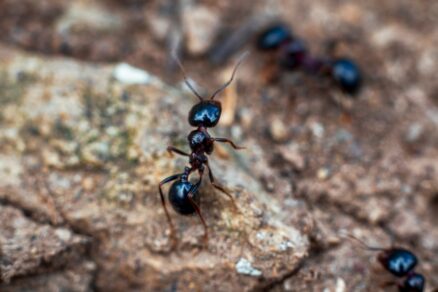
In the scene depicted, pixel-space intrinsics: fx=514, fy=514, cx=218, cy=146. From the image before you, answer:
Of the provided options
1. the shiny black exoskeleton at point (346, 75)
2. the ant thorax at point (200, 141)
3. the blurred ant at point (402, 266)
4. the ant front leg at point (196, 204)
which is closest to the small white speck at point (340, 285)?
the blurred ant at point (402, 266)

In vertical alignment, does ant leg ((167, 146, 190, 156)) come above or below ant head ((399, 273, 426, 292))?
above

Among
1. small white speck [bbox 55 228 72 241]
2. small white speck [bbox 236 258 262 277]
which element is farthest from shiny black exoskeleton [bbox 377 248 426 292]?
small white speck [bbox 55 228 72 241]

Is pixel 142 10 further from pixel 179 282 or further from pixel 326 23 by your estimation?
pixel 179 282

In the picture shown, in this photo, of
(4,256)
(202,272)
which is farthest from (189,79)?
(4,256)

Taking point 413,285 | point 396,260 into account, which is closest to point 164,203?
point 396,260

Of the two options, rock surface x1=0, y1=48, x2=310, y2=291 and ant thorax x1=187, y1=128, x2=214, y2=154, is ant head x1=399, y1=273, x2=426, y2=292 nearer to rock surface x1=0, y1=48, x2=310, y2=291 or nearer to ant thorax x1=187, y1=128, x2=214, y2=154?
rock surface x1=0, y1=48, x2=310, y2=291

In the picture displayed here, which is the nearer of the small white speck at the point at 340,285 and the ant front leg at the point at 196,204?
the ant front leg at the point at 196,204

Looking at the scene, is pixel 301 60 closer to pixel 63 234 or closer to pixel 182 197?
pixel 182 197

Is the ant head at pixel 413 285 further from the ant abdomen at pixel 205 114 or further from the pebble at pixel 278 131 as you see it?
the ant abdomen at pixel 205 114
